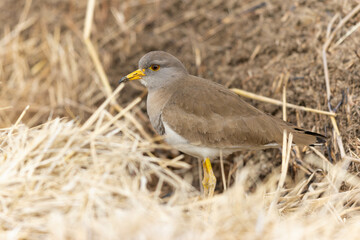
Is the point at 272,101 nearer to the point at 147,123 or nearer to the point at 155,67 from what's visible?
the point at 155,67

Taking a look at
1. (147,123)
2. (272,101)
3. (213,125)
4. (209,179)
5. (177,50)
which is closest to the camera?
(213,125)

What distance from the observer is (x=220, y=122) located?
138 inches

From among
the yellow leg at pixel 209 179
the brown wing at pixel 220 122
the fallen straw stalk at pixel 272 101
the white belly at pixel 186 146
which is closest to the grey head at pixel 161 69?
the brown wing at pixel 220 122

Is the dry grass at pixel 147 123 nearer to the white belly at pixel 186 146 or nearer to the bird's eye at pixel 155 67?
the white belly at pixel 186 146

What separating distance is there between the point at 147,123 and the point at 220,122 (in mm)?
1223

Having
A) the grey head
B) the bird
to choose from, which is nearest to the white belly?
the bird

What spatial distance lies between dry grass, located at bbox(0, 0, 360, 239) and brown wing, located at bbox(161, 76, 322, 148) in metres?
0.18

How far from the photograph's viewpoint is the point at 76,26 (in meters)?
5.56

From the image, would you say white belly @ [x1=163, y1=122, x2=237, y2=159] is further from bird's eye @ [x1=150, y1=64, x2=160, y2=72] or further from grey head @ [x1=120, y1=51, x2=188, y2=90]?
bird's eye @ [x1=150, y1=64, x2=160, y2=72]

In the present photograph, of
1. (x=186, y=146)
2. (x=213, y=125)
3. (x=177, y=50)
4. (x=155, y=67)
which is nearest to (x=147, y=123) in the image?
(x=155, y=67)

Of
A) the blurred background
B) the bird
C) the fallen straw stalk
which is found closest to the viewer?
the bird

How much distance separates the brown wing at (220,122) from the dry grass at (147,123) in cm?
18

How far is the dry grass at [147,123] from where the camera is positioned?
2.31 m

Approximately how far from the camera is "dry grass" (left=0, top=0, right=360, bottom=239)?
91.0 inches
